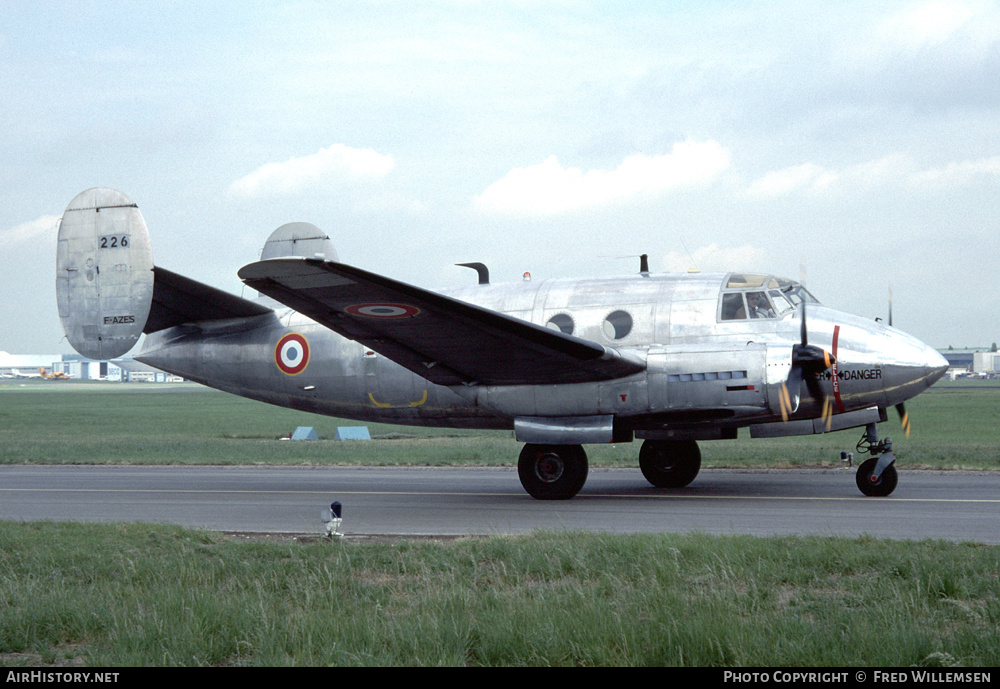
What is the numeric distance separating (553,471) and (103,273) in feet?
30.2

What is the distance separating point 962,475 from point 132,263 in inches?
707

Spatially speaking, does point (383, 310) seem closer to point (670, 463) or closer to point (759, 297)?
point (759, 297)

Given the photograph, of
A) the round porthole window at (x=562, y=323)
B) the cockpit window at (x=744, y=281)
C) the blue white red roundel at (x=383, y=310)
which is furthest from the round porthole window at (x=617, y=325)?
the blue white red roundel at (x=383, y=310)

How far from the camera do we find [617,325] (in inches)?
671

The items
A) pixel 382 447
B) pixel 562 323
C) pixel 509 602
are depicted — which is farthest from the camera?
pixel 382 447

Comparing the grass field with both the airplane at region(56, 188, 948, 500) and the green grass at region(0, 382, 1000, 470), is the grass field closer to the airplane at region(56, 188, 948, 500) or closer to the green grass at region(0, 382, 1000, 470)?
the airplane at region(56, 188, 948, 500)

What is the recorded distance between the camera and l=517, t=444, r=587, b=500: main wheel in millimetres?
16750

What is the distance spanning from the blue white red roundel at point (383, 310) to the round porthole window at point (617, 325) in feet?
13.4

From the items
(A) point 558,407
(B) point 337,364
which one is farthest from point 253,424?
(A) point 558,407

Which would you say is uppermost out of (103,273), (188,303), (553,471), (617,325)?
(103,273)

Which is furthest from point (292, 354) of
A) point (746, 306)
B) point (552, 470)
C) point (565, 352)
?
point (746, 306)

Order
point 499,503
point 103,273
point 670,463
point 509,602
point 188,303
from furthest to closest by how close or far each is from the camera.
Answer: point 188,303 → point 670,463 → point 103,273 → point 499,503 → point 509,602

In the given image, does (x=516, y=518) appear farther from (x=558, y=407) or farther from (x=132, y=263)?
(x=132, y=263)
